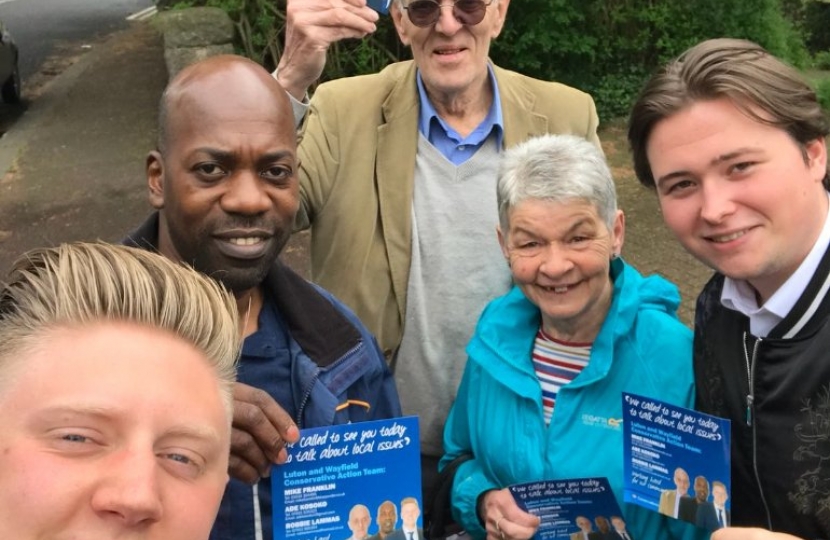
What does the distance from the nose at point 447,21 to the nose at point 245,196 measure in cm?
113

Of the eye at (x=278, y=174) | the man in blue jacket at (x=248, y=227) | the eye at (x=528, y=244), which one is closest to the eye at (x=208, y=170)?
the man in blue jacket at (x=248, y=227)

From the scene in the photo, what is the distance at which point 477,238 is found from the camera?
3045 mm

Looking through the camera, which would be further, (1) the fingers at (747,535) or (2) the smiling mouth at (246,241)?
(2) the smiling mouth at (246,241)

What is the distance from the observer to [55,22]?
19797mm

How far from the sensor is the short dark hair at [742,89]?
2010mm

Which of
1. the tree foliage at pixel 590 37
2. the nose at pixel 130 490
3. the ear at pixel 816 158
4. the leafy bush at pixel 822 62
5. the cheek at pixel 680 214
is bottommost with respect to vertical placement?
the nose at pixel 130 490

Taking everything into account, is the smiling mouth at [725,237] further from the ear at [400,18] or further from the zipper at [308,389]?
the ear at [400,18]

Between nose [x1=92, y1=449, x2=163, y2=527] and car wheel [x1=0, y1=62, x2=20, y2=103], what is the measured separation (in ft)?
37.9

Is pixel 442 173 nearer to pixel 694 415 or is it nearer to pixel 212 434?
pixel 694 415

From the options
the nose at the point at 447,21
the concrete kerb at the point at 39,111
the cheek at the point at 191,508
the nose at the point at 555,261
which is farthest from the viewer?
the concrete kerb at the point at 39,111

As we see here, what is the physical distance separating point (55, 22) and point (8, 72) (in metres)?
9.29

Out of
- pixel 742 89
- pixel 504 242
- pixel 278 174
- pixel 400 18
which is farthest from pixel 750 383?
pixel 400 18

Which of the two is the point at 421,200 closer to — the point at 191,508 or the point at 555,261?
the point at 555,261

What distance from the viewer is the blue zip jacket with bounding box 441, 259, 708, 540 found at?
243cm
